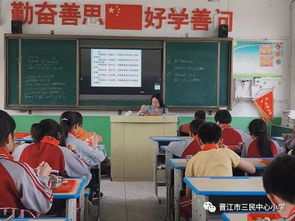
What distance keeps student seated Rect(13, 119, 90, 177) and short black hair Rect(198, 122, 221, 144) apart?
0.96 m

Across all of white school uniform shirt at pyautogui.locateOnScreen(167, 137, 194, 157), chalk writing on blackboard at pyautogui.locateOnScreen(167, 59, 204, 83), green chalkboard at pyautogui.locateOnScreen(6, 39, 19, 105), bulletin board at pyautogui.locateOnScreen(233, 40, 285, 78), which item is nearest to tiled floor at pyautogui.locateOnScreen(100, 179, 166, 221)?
white school uniform shirt at pyautogui.locateOnScreen(167, 137, 194, 157)

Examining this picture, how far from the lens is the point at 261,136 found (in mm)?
3650

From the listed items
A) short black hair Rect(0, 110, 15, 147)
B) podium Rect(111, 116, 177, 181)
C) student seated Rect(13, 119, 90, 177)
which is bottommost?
podium Rect(111, 116, 177, 181)

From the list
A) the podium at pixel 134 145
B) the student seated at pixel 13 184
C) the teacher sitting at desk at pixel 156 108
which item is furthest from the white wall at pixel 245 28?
the student seated at pixel 13 184

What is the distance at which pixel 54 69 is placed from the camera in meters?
6.73

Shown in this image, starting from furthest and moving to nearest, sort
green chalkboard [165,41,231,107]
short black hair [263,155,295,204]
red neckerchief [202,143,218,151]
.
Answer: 1. green chalkboard [165,41,231,107]
2. red neckerchief [202,143,218,151]
3. short black hair [263,155,295,204]

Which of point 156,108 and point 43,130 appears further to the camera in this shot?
point 156,108

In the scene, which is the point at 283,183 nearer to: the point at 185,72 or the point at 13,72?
the point at 185,72

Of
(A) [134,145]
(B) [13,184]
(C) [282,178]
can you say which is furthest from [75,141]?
(C) [282,178]

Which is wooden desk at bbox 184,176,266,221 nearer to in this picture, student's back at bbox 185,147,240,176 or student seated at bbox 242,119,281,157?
student's back at bbox 185,147,240,176

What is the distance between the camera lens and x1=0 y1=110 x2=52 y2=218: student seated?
194 centimetres

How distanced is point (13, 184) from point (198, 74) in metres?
5.34

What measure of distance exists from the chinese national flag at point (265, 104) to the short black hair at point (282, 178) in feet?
19.6

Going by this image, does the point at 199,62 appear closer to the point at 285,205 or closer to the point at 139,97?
the point at 139,97
